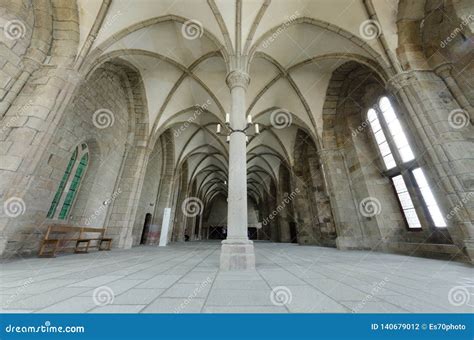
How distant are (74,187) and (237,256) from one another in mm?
7290

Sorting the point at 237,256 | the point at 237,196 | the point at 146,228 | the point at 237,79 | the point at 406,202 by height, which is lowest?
the point at 237,256

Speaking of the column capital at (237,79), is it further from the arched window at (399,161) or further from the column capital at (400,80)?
the arched window at (399,161)

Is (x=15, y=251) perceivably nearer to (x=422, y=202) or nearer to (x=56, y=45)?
(x=56, y=45)

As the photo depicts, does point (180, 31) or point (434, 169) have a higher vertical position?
point (180, 31)

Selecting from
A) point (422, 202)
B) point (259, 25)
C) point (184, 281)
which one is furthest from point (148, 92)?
point (422, 202)

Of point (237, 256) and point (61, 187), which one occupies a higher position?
point (61, 187)

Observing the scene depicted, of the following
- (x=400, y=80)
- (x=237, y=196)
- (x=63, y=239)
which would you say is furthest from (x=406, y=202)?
(x=63, y=239)

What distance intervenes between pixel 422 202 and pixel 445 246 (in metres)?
1.69

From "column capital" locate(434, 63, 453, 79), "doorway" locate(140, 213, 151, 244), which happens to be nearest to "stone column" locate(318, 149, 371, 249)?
"column capital" locate(434, 63, 453, 79)

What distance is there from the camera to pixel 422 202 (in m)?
6.71

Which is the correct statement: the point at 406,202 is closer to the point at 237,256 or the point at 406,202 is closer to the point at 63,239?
the point at 237,256

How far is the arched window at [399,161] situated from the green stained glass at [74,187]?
503 inches

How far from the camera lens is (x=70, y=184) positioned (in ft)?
23.1

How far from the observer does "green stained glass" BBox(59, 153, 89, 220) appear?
6.93 metres
